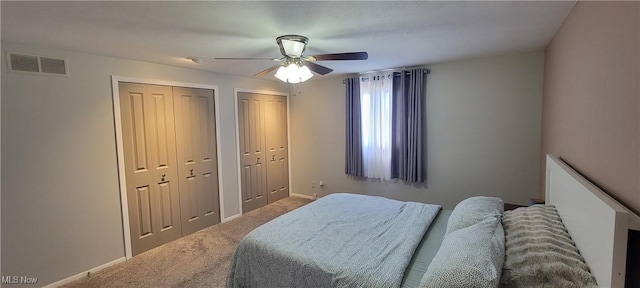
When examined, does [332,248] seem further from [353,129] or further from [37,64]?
[37,64]

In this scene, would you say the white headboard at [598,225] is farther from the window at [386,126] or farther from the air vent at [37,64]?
the air vent at [37,64]

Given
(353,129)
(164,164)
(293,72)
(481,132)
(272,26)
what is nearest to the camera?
(272,26)

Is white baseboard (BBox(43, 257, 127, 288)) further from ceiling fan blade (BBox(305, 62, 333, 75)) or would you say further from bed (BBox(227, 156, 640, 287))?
ceiling fan blade (BBox(305, 62, 333, 75))

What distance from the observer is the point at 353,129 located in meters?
4.38

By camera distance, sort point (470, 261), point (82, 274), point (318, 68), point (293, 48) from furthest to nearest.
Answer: point (82, 274)
point (318, 68)
point (293, 48)
point (470, 261)

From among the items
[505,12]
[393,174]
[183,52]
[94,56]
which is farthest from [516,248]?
[94,56]

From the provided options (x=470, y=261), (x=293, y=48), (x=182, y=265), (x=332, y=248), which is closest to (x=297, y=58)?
(x=293, y=48)

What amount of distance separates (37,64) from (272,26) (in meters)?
2.13

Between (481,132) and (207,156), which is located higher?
(481,132)

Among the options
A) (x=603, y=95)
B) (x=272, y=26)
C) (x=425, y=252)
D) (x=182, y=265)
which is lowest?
(x=182, y=265)

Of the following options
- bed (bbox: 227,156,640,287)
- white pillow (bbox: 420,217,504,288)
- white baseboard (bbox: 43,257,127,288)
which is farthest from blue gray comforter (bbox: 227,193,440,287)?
white baseboard (bbox: 43,257,127,288)

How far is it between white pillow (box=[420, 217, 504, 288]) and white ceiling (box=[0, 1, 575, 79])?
139cm

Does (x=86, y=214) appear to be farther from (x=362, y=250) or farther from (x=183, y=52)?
(x=362, y=250)

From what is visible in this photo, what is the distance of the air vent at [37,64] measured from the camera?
2.29m
